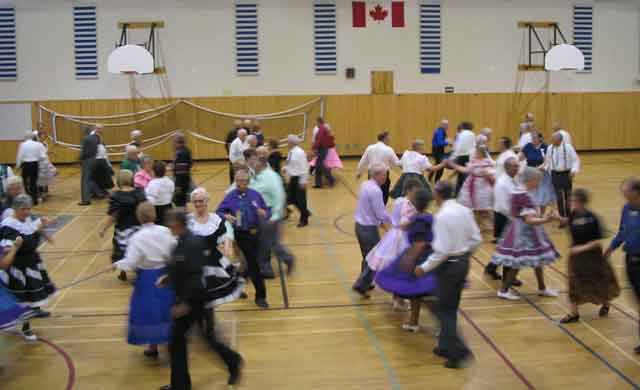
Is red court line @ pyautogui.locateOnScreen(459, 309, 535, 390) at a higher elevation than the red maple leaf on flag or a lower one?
lower

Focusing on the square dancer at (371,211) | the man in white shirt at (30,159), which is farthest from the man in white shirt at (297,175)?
the man in white shirt at (30,159)

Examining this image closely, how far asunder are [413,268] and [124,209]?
13.8 ft

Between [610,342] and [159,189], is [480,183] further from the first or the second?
[159,189]

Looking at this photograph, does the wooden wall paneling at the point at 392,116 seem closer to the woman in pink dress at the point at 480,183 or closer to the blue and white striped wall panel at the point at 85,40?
the blue and white striped wall panel at the point at 85,40

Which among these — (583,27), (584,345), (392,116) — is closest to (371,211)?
(584,345)

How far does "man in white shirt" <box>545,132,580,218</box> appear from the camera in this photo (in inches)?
481

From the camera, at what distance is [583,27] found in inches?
981

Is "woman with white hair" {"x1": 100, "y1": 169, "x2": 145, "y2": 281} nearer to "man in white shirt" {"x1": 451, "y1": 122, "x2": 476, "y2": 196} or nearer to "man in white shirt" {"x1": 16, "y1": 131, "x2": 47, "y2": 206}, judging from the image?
"man in white shirt" {"x1": 16, "y1": 131, "x2": 47, "y2": 206}

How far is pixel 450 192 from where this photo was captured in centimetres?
640

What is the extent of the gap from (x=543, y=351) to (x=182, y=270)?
12.8ft

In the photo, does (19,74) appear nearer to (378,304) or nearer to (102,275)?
(102,275)

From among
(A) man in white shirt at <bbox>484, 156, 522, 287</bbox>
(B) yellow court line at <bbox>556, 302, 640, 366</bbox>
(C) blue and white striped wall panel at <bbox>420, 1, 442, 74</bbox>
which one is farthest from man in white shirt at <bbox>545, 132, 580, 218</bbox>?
(C) blue and white striped wall panel at <bbox>420, 1, 442, 74</bbox>

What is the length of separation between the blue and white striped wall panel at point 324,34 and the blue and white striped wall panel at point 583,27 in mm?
8965

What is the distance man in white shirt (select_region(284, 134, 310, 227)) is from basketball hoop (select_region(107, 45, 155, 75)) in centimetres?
1022
